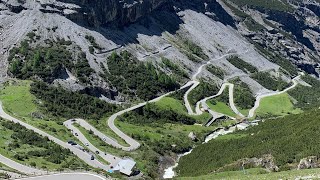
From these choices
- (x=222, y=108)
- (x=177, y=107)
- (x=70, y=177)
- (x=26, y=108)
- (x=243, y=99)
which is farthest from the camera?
(x=243, y=99)

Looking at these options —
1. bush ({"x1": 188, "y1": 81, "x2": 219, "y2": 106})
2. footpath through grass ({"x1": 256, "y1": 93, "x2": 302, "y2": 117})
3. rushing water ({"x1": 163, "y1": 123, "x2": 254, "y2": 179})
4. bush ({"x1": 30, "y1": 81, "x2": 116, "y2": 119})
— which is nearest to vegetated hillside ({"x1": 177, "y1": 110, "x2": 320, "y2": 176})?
rushing water ({"x1": 163, "y1": 123, "x2": 254, "y2": 179})

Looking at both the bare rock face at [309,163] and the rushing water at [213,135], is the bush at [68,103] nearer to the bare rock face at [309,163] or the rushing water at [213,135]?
the rushing water at [213,135]

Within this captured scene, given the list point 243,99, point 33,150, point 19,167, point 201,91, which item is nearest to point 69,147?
point 33,150

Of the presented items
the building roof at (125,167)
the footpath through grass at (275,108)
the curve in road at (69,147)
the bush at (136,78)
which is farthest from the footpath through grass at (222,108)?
the building roof at (125,167)

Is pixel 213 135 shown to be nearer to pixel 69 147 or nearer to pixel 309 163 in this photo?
pixel 69 147

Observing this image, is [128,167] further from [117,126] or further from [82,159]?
[117,126]

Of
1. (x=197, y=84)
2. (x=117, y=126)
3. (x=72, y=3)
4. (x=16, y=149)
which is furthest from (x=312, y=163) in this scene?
(x=72, y=3)

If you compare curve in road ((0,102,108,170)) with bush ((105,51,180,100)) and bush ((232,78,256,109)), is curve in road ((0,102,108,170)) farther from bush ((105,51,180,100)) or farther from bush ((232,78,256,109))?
bush ((232,78,256,109))
